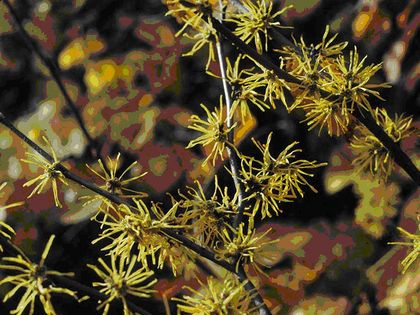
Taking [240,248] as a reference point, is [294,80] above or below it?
above

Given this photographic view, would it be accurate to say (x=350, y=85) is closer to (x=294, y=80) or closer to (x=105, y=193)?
(x=294, y=80)

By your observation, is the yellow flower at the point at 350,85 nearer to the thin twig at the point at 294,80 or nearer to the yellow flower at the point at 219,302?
the thin twig at the point at 294,80

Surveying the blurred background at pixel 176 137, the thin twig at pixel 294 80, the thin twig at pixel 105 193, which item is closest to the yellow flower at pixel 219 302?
the thin twig at pixel 105 193

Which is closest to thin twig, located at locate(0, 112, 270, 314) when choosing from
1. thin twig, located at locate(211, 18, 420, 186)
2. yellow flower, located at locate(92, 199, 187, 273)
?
yellow flower, located at locate(92, 199, 187, 273)

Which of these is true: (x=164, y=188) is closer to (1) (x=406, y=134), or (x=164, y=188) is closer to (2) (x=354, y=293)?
(2) (x=354, y=293)

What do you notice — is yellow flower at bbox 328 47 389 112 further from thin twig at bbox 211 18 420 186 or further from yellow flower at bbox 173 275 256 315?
yellow flower at bbox 173 275 256 315

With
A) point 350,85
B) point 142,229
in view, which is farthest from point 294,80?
point 142,229
